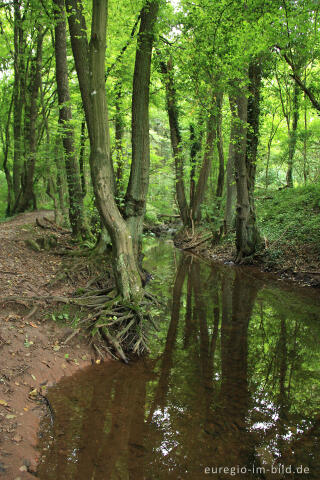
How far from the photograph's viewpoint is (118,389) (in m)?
4.34

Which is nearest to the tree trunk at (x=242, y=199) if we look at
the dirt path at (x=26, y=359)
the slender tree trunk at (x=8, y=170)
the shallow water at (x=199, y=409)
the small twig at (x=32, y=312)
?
the shallow water at (x=199, y=409)

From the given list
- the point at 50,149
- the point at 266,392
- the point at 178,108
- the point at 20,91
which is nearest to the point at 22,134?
the point at 20,91

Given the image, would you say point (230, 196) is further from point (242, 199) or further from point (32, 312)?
point (32, 312)

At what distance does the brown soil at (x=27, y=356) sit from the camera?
118 inches

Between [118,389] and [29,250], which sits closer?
[118,389]

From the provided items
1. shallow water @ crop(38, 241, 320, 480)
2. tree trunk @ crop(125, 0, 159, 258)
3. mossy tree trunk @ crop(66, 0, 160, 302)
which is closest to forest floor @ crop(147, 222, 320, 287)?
shallow water @ crop(38, 241, 320, 480)

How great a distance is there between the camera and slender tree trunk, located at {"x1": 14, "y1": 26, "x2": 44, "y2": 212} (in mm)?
13434

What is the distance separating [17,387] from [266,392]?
3333 mm

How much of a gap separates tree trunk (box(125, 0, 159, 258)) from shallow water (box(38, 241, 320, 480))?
8.17 feet

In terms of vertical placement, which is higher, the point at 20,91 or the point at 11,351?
the point at 20,91

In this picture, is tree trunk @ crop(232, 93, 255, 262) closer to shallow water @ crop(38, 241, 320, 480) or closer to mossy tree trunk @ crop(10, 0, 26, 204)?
shallow water @ crop(38, 241, 320, 480)

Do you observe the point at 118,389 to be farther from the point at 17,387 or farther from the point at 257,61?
the point at 257,61

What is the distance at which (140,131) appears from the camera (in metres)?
7.02

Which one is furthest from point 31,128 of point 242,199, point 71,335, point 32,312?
point 71,335
